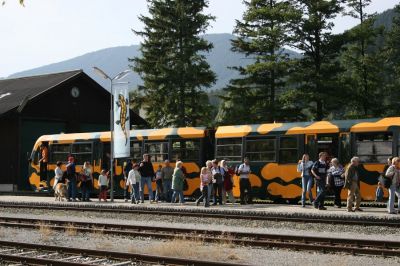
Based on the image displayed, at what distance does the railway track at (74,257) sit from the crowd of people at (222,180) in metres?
9.04

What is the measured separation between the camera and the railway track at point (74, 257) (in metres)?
10.1

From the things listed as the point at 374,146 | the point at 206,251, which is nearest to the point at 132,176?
the point at 374,146

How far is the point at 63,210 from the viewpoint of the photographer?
2181 cm

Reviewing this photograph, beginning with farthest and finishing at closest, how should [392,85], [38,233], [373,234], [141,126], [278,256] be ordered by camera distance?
[141,126]
[392,85]
[38,233]
[373,234]
[278,256]

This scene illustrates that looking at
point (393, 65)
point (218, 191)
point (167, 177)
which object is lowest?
point (218, 191)

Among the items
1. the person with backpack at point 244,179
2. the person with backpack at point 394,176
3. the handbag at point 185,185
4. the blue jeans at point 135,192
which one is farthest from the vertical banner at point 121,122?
the person with backpack at point 394,176

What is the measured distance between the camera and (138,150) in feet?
83.4

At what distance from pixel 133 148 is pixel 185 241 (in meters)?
13.2

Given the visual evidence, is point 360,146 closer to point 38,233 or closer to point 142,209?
point 142,209

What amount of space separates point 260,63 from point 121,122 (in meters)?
12.6

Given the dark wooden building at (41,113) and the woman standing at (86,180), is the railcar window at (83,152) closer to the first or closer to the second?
the woman standing at (86,180)

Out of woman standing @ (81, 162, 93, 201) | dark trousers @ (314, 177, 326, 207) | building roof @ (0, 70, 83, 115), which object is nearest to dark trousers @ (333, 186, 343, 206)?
dark trousers @ (314, 177, 326, 207)

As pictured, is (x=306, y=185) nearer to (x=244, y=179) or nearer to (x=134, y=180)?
(x=244, y=179)

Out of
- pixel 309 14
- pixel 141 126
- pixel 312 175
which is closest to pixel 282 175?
pixel 312 175
